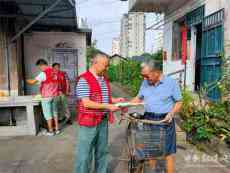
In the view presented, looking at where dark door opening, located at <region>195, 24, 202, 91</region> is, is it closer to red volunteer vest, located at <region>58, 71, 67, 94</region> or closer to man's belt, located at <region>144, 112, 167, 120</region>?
red volunteer vest, located at <region>58, 71, 67, 94</region>

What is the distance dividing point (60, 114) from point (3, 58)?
2.15 meters

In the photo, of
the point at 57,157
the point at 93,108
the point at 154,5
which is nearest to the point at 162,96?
the point at 93,108

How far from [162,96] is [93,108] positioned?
0.78 meters

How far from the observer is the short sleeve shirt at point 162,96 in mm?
3014

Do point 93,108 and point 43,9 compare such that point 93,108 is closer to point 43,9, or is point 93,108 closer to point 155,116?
point 155,116

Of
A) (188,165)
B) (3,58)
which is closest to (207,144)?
(188,165)

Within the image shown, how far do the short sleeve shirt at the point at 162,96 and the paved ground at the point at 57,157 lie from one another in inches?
50.1

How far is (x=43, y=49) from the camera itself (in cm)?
853

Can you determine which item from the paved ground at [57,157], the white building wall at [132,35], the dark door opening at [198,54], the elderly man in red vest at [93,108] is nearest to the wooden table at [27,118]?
the paved ground at [57,157]

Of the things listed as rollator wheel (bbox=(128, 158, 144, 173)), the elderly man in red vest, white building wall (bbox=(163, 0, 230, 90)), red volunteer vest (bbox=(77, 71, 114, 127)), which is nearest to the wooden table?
the elderly man in red vest

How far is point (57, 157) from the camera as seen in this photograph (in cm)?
434

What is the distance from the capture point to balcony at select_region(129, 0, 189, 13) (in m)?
9.21

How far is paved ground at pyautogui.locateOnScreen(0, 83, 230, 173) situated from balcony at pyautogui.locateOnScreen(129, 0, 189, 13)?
5.59 m

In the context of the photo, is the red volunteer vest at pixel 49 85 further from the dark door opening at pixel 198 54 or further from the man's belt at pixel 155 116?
the dark door opening at pixel 198 54
